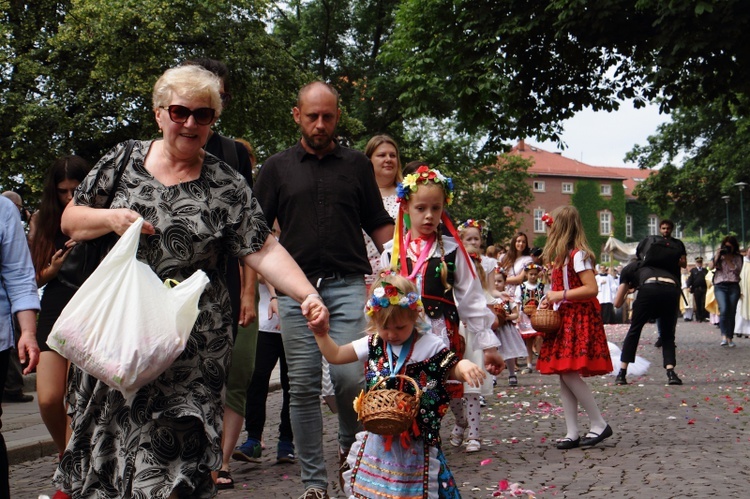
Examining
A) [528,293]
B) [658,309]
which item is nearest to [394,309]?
[658,309]

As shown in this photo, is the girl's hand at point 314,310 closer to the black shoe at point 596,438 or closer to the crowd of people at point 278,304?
the crowd of people at point 278,304

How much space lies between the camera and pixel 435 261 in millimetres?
6188

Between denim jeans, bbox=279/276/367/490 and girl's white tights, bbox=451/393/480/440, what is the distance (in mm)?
2263

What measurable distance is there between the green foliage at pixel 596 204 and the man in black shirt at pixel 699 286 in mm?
65629

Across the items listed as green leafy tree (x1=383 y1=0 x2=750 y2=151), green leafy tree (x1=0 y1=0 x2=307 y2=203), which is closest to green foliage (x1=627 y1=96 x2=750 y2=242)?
green leafy tree (x1=0 y1=0 x2=307 y2=203)

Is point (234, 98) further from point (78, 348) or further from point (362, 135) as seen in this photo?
point (78, 348)

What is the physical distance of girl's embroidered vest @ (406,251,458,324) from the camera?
619cm

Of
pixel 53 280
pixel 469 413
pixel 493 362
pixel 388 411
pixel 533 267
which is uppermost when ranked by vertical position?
pixel 533 267

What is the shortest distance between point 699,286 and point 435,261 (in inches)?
1172

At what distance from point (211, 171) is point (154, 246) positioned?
1.43 ft

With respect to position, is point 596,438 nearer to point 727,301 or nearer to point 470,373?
point 470,373

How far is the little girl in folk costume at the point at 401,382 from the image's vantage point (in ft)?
15.4

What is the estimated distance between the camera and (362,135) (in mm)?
37188

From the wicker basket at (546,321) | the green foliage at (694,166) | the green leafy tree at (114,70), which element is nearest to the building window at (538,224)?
the green foliage at (694,166)
